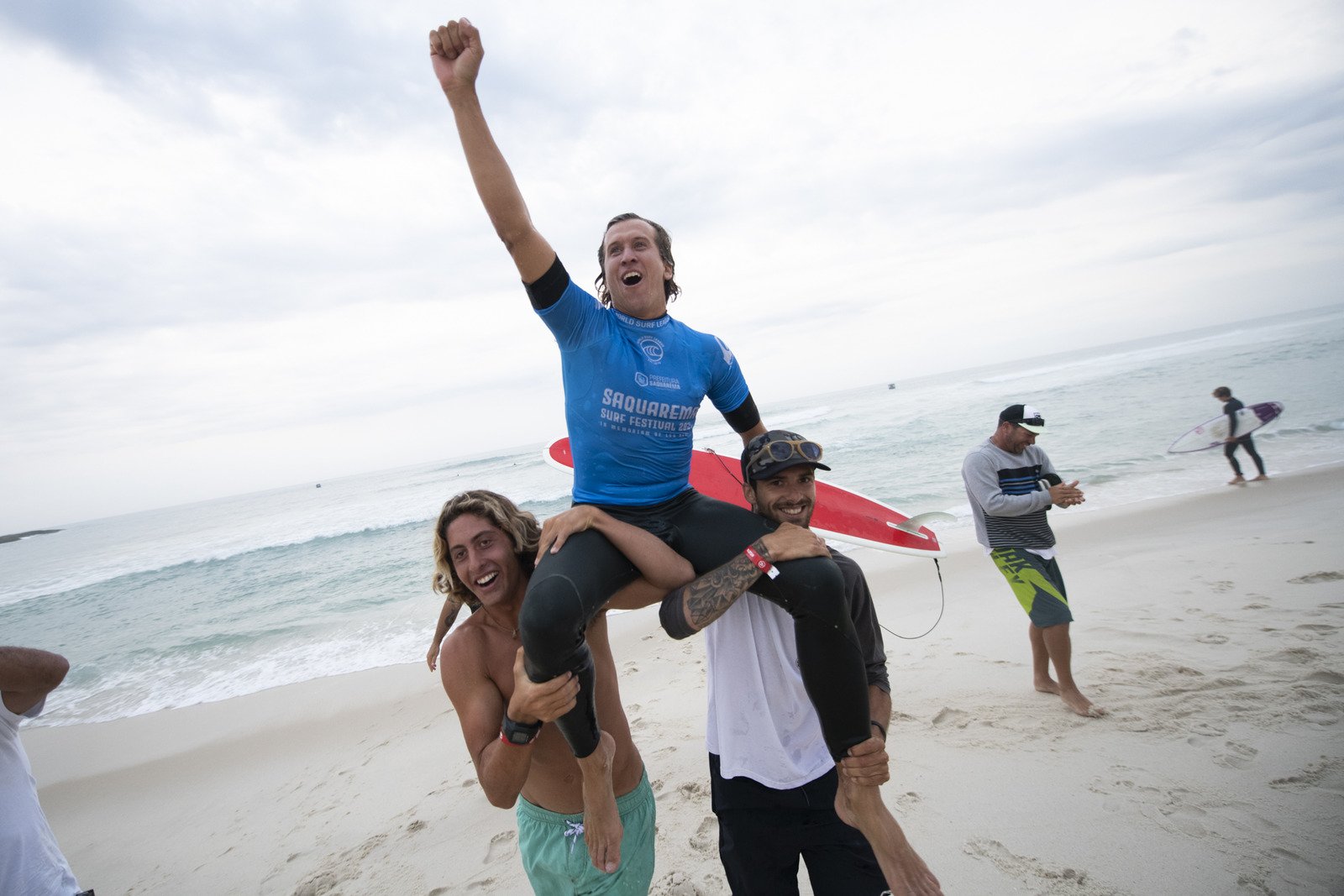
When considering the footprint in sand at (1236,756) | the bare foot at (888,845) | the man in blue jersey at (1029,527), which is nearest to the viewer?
the bare foot at (888,845)

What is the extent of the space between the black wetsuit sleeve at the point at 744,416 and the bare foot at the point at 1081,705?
3477 millimetres

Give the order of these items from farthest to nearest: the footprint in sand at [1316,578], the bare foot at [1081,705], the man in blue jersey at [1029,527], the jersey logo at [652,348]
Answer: the footprint in sand at [1316,578]
the man in blue jersey at [1029,527]
the bare foot at [1081,705]
the jersey logo at [652,348]

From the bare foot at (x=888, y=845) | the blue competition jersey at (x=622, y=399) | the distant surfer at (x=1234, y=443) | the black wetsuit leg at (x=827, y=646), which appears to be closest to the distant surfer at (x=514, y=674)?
the blue competition jersey at (x=622, y=399)

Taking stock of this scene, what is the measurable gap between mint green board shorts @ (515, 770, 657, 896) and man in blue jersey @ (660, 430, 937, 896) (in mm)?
322

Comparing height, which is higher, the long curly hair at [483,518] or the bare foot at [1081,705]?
the long curly hair at [483,518]

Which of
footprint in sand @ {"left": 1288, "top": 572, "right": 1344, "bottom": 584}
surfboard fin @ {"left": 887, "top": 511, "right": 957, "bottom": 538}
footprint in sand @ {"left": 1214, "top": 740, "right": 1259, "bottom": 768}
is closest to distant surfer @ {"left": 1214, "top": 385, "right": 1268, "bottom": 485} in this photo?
footprint in sand @ {"left": 1288, "top": 572, "right": 1344, "bottom": 584}

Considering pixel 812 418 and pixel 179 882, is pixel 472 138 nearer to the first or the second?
pixel 179 882

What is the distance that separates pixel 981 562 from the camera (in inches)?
340

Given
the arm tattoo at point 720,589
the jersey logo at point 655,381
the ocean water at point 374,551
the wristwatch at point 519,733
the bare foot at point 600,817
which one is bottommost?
the ocean water at point 374,551

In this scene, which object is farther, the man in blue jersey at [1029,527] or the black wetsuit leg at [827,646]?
the man in blue jersey at [1029,527]

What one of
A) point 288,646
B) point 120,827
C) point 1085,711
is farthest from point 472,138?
point 288,646

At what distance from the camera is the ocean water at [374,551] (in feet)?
32.1

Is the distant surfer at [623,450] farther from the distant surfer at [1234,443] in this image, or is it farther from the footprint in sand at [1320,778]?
the distant surfer at [1234,443]

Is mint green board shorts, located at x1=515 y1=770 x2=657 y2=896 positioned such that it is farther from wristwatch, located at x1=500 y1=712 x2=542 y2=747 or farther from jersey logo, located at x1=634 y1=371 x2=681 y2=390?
jersey logo, located at x1=634 y1=371 x2=681 y2=390
